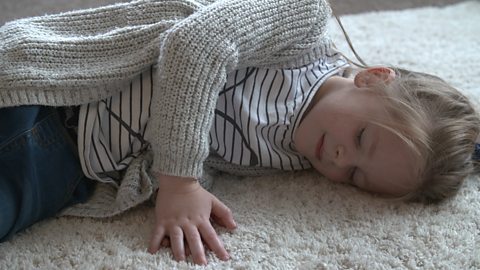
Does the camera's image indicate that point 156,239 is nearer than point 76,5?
Yes

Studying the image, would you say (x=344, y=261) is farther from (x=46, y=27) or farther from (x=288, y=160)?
(x=46, y=27)

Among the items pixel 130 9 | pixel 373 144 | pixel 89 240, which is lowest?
pixel 89 240

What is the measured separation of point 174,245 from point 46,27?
0.39 m

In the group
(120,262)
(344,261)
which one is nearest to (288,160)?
(344,261)

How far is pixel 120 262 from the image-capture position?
2.47 ft

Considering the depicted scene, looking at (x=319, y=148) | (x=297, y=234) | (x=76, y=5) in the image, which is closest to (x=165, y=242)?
(x=297, y=234)

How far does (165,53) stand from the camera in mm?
809

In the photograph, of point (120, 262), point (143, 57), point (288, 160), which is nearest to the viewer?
point (120, 262)

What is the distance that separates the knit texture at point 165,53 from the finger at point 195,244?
8 centimetres

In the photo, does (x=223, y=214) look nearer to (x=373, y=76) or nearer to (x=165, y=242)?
(x=165, y=242)

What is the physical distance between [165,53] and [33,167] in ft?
0.81

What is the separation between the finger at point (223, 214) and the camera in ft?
2.74

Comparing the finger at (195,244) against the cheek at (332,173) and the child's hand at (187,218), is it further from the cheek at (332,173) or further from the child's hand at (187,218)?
the cheek at (332,173)

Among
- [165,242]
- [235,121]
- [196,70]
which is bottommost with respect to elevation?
[165,242]
